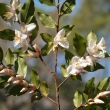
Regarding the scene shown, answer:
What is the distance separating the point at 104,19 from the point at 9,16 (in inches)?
400

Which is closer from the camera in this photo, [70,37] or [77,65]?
[77,65]

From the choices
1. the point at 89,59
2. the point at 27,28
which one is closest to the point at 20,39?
the point at 27,28

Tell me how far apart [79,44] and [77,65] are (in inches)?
2.3

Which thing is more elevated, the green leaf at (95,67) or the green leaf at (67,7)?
the green leaf at (67,7)

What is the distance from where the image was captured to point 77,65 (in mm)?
594

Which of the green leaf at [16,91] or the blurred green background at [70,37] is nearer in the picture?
the green leaf at [16,91]

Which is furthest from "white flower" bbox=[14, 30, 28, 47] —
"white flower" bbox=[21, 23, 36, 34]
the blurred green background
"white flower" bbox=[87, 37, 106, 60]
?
the blurred green background

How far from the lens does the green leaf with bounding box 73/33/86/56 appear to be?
0.63 meters

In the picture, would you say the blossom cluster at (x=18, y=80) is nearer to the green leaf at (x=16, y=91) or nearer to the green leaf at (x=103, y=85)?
the green leaf at (x=16, y=91)

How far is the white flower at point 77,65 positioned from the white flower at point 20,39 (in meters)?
0.09

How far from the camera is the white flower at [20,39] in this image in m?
0.60

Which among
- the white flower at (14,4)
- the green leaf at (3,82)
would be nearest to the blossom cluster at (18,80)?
the green leaf at (3,82)

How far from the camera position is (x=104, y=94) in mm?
594

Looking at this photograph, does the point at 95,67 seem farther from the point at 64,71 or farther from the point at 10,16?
the point at 10,16
